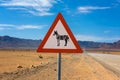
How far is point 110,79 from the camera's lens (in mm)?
17188

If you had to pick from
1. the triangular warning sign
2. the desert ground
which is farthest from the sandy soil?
the triangular warning sign

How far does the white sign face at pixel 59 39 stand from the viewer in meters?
6.76

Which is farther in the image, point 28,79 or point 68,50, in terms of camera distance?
point 28,79

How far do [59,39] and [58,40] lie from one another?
4 centimetres

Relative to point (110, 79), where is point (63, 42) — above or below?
above

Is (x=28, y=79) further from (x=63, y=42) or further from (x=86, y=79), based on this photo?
(x=63, y=42)

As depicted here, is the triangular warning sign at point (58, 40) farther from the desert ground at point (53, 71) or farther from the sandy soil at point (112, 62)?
the sandy soil at point (112, 62)

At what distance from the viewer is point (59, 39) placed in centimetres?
674

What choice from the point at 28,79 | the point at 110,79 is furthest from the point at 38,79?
the point at 110,79

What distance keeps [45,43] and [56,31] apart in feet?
1.21

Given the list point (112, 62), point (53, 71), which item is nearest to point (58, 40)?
point (53, 71)

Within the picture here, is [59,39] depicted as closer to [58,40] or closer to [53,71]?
[58,40]

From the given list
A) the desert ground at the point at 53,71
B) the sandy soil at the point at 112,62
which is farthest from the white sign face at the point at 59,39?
the sandy soil at the point at 112,62

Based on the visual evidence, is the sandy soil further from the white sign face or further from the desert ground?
the white sign face
